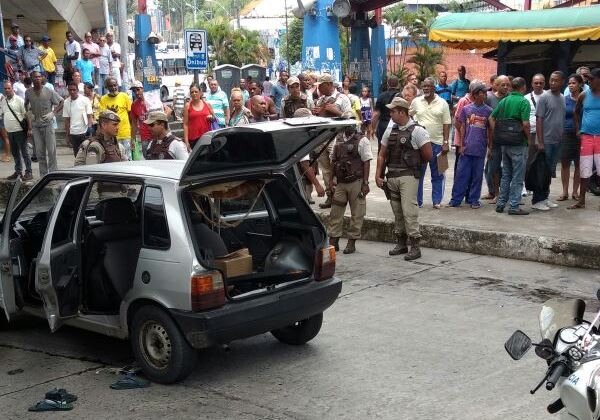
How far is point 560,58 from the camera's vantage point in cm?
1552

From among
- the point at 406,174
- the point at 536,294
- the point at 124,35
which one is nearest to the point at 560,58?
the point at 406,174

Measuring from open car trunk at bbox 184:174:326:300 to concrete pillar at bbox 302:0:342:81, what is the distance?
16013 mm

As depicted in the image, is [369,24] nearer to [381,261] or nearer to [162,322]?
[381,261]

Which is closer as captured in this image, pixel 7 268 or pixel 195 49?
pixel 7 268

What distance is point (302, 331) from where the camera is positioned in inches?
238

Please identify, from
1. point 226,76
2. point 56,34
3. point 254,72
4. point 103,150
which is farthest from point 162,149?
point 56,34

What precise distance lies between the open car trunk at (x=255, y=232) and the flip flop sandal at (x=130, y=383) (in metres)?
0.85

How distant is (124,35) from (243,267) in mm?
16646

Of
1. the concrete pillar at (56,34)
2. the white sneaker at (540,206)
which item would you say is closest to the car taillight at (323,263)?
the white sneaker at (540,206)

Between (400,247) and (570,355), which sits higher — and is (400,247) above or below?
below

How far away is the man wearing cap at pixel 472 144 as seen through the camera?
1043 centimetres

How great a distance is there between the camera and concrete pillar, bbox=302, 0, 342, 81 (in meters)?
21.7

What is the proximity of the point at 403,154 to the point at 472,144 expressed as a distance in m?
2.24

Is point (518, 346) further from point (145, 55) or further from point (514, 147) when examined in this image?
point (145, 55)
